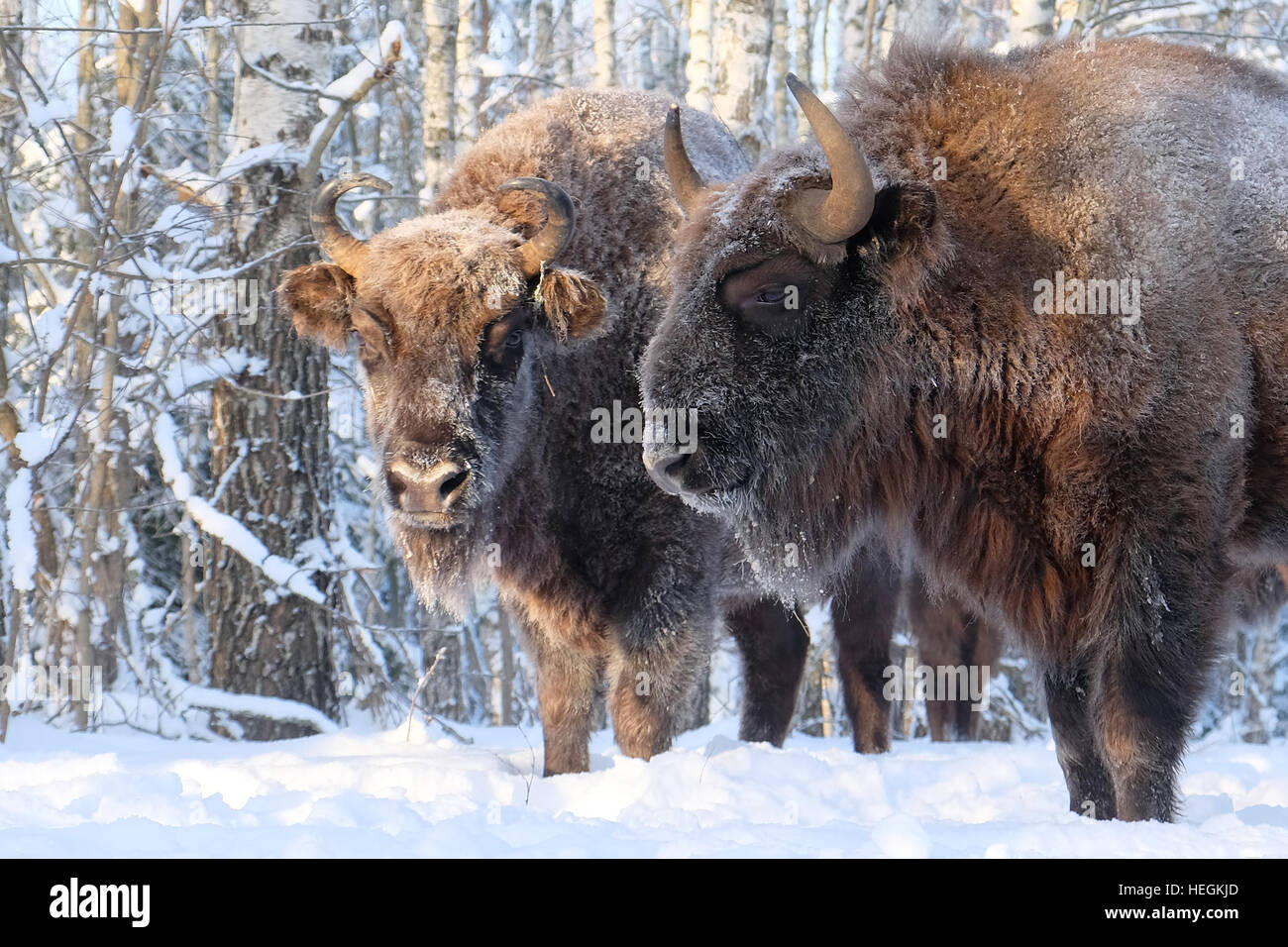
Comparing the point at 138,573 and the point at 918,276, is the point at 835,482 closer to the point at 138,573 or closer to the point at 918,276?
the point at 918,276

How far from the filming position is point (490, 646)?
18.6 meters

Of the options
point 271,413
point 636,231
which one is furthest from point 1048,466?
point 271,413

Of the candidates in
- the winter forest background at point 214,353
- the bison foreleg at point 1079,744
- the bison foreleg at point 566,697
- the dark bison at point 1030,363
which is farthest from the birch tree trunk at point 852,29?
the bison foreleg at point 1079,744

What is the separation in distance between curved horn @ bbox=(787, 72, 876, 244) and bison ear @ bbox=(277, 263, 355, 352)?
2.14 metres

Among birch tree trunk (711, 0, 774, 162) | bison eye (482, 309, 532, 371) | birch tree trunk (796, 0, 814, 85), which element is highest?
birch tree trunk (796, 0, 814, 85)

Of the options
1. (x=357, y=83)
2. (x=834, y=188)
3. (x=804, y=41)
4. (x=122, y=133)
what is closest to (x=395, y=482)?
(x=834, y=188)

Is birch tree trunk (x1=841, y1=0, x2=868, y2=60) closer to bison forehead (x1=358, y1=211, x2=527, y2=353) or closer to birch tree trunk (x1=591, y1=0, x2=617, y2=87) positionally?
birch tree trunk (x1=591, y1=0, x2=617, y2=87)

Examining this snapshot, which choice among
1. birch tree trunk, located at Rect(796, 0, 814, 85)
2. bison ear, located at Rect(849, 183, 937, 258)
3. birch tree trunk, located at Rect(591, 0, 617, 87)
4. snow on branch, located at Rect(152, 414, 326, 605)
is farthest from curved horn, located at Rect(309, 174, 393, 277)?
birch tree trunk, located at Rect(796, 0, 814, 85)

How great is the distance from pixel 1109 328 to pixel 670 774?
79.0 inches

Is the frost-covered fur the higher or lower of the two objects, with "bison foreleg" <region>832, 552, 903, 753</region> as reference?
higher

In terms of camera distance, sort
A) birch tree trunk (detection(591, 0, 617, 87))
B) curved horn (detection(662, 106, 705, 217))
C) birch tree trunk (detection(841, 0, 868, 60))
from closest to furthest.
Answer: curved horn (detection(662, 106, 705, 217)), birch tree trunk (detection(841, 0, 868, 60)), birch tree trunk (detection(591, 0, 617, 87))

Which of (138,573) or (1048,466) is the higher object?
(1048,466)

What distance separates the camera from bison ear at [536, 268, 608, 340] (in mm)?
4957

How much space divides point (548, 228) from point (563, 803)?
7.42ft
